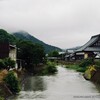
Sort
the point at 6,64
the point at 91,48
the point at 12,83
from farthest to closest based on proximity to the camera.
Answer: the point at 91,48
the point at 6,64
the point at 12,83

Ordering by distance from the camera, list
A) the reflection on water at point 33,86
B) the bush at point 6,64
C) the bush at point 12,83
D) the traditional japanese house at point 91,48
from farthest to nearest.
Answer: the traditional japanese house at point 91,48
the bush at point 6,64
the reflection on water at point 33,86
the bush at point 12,83

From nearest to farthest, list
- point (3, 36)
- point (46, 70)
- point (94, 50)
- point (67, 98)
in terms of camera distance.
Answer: point (67, 98)
point (46, 70)
point (94, 50)
point (3, 36)

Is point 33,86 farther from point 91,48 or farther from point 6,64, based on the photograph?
point 91,48

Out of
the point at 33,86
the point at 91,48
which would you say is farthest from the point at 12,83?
the point at 91,48

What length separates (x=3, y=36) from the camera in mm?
94688

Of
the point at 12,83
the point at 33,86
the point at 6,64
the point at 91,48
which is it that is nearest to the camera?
the point at 12,83

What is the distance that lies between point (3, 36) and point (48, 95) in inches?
2682

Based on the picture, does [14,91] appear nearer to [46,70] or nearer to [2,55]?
[2,55]

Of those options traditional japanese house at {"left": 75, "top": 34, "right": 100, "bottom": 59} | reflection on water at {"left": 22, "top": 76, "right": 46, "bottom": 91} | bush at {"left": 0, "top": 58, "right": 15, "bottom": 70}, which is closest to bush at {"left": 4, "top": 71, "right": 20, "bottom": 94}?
reflection on water at {"left": 22, "top": 76, "right": 46, "bottom": 91}

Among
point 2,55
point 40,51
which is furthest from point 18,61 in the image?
point 2,55

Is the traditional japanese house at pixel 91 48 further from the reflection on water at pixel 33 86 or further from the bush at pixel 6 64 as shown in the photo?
the reflection on water at pixel 33 86

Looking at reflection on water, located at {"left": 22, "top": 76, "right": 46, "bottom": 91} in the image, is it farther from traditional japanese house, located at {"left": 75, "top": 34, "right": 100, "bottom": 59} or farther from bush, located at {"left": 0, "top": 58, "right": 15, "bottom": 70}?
traditional japanese house, located at {"left": 75, "top": 34, "right": 100, "bottom": 59}

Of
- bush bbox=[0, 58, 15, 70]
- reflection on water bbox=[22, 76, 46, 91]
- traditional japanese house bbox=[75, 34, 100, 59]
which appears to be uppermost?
traditional japanese house bbox=[75, 34, 100, 59]

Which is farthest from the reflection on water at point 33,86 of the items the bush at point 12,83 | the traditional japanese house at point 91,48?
the traditional japanese house at point 91,48
